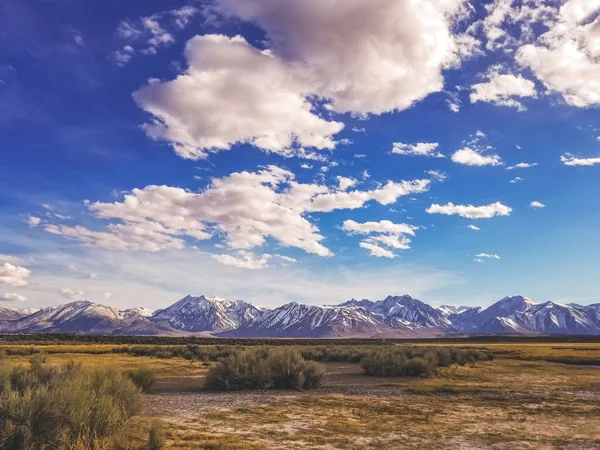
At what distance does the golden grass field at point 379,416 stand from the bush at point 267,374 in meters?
1.02

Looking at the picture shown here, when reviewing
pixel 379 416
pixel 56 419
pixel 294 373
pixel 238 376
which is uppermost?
pixel 56 419

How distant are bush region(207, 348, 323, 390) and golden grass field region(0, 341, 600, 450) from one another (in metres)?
1.02

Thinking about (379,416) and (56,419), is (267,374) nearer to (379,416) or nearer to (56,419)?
(379,416)

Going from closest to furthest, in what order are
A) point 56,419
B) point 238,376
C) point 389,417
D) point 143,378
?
point 56,419 < point 389,417 < point 143,378 < point 238,376

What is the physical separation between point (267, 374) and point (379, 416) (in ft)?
30.4

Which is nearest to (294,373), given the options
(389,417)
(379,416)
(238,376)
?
(238,376)

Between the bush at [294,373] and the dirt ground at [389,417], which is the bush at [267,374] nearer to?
the bush at [294,373]

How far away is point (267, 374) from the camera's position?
25375 mm

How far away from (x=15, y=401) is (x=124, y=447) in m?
2.58

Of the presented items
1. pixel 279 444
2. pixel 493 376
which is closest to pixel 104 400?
pixel 279 444

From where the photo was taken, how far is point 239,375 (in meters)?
24.9

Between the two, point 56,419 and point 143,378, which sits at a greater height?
point 56,419

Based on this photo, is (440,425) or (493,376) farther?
(493,376)

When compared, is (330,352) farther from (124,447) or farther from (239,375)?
(124,447)
